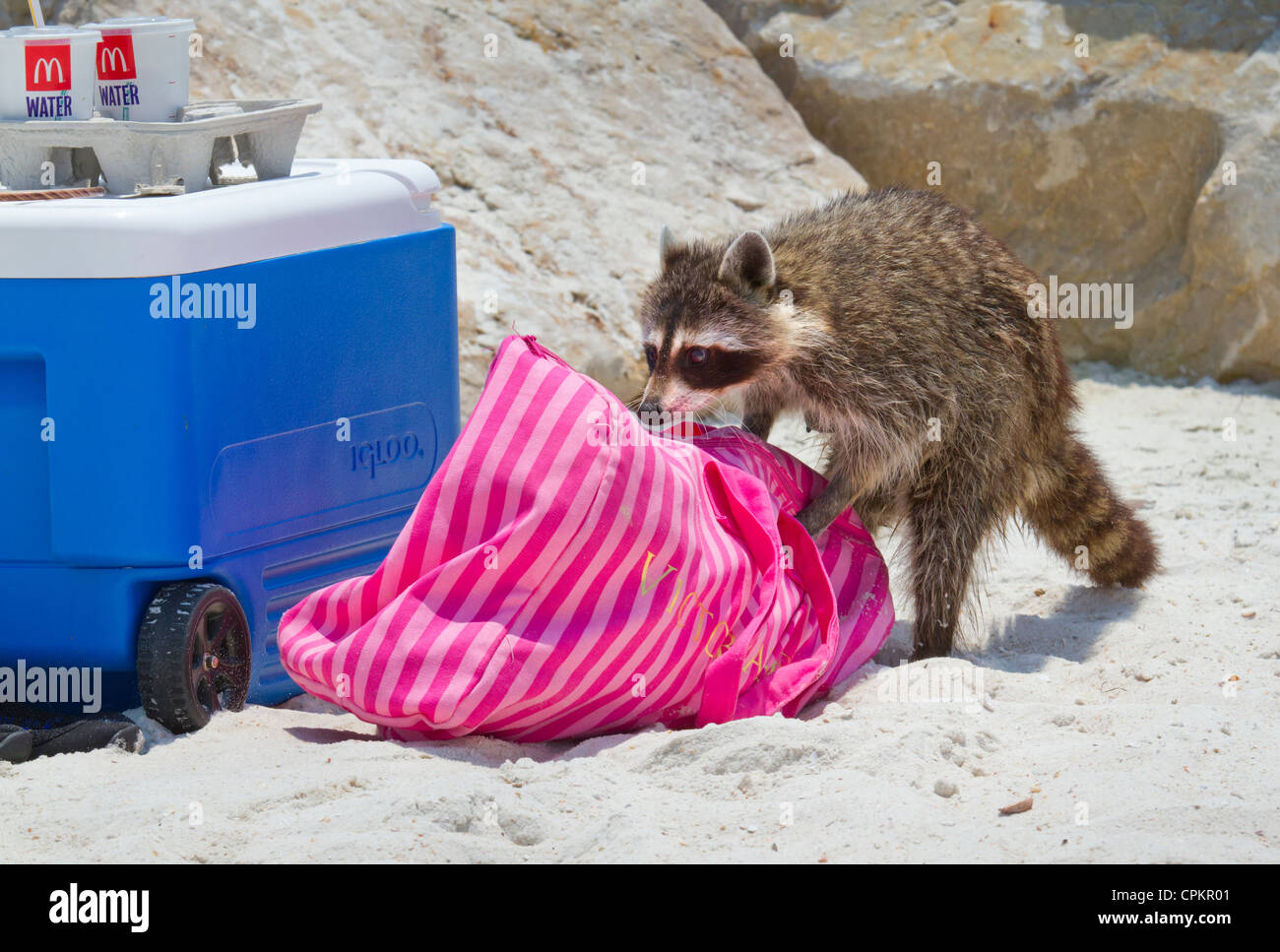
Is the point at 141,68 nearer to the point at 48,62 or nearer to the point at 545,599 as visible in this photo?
the point at 48,62

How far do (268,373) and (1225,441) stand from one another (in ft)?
13.6

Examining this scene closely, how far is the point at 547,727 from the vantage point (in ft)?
10.2

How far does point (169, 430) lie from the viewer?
304 cm

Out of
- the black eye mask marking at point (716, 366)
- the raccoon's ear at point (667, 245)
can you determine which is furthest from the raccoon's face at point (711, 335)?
the raccoon's ear at point (667, 245)

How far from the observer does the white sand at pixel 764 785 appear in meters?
2.49

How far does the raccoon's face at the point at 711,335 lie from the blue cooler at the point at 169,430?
91cm

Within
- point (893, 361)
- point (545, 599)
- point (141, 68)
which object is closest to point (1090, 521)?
point (893, 361)

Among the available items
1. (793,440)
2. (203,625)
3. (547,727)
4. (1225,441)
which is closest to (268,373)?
(203,625)

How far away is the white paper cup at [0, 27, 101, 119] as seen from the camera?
10.8 feet

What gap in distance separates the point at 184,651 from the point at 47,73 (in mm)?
1375

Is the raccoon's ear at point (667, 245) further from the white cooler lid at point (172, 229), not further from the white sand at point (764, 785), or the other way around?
the white sand at point (764, 785)

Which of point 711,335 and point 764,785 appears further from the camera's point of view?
point 711,335

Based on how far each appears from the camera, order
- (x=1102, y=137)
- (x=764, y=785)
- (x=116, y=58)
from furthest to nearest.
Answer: (x=1102, y=137) → (x=116, y=58) → (x=764, y=785)

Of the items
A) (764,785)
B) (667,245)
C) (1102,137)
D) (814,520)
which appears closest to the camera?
(764,785)
